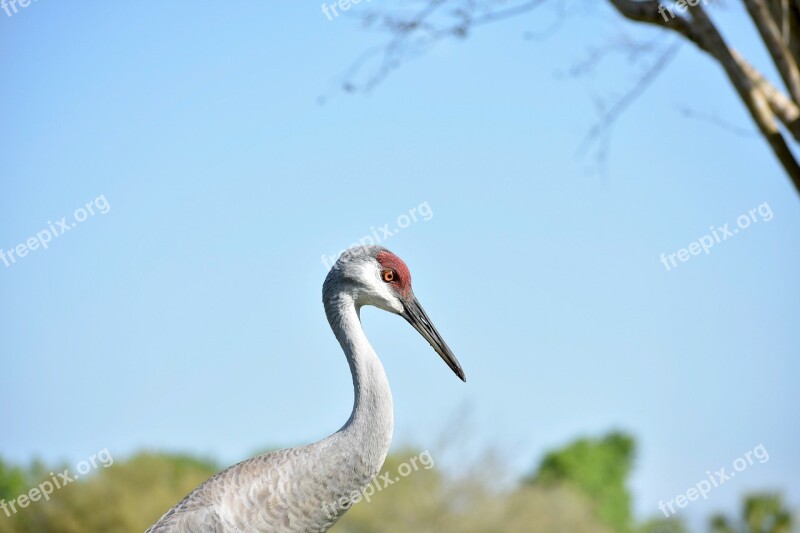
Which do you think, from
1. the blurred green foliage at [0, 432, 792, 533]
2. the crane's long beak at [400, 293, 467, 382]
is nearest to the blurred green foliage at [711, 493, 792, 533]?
the blurred green foliage at [0, 432, 792, 533]

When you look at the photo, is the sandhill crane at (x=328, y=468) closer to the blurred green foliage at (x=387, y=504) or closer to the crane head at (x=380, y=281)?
the crane head at (x=380, y=281)

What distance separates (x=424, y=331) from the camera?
4816mm

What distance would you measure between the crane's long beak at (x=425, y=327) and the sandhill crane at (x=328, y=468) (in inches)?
6.7

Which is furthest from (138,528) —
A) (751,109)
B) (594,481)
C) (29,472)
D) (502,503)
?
→ (594,481)

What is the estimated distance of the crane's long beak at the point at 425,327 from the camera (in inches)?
189

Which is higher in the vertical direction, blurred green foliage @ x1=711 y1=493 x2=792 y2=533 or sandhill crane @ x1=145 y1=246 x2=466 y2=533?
sandhill crane @ x1=145 y1=246 x2=466 y2=533

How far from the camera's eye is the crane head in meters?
4.68

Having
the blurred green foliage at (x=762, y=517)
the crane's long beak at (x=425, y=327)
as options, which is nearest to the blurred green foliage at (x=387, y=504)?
the blurred green foliage at (x=762, y=517)

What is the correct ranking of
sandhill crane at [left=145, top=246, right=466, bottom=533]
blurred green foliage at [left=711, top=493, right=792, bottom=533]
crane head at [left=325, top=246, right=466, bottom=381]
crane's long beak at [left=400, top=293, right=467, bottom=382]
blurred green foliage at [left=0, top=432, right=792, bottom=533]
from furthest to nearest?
1. blurred green foliage at [left=0, top=432, right=792, bottom=533]
2. blurred green foliage at [left=711, top=493, right=792, bottom=533]
3. crane's long beak at [left=400, top=293, right=467, bottom=382]
4. crane head at [left=325, top=246, right=466, bottom=381]
5. sandhill crane at [left=145, top=246, right=466, bottom=533]

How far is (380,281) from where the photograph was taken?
471 cm

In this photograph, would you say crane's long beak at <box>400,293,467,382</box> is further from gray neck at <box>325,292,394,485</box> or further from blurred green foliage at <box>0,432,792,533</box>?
blurred green foliage at <box>0,432,792,533</box>

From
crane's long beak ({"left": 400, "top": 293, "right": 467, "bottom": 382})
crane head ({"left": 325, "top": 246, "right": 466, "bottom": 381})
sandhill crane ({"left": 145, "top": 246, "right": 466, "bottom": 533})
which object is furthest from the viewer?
crane's long beak ({"left": 400, "top": 293, "right": 467, "bottom": 382})

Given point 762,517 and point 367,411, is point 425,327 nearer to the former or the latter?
point 367,411

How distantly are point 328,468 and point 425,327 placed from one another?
0.76 meters
